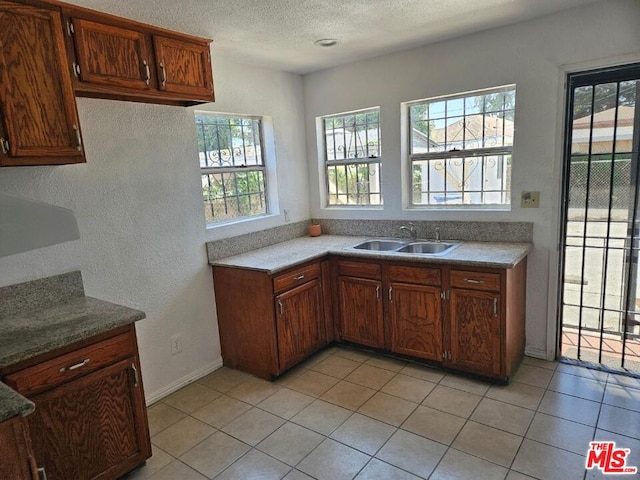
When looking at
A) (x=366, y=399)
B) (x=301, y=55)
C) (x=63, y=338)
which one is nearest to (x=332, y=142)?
(x=301, y=55)

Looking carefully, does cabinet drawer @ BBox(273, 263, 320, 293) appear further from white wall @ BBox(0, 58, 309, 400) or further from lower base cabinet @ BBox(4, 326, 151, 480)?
lower base cabinet @ BBox(4, 326, 151, 480)

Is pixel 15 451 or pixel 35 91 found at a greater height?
pixel 35 91

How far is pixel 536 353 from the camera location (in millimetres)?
3037

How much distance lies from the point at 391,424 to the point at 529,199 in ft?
5.94

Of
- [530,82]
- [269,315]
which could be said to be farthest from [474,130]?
[269,315]

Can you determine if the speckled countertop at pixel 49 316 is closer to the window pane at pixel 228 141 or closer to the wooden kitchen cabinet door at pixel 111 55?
the wooden kitchen cabinet door at pixel 111 55

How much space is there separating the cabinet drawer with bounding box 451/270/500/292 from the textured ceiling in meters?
1.62

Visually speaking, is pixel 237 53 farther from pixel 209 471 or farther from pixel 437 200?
pixel 209 471

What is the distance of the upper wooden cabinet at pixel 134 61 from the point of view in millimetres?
2061

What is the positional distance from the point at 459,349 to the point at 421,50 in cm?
226

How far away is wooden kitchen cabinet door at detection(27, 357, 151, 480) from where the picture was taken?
172 centimetres

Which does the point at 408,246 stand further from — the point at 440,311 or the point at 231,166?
the point at 231,166

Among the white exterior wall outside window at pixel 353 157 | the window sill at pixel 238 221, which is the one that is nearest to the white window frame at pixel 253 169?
the window sill at pixel 238 221

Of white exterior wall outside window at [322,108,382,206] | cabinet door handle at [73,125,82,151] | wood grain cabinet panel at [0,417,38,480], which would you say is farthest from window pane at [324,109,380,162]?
wood grain cabinet panel at [0,417,38,480]
